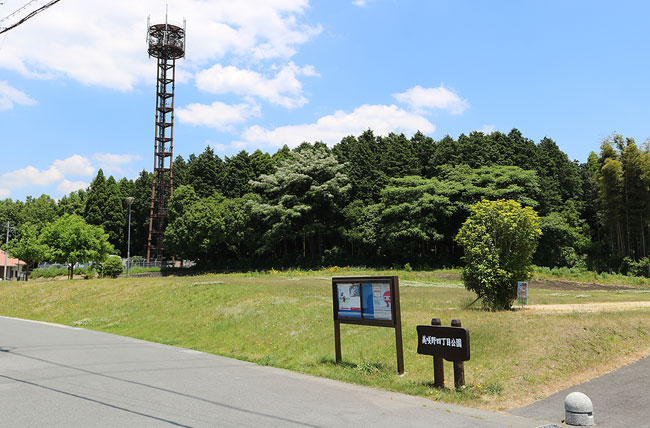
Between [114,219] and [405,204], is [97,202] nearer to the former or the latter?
[114,219]

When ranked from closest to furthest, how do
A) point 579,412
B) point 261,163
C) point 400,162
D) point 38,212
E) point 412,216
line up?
point 579,412 < point 412,216 < point 400,162 < point 261,163 < point 38,212

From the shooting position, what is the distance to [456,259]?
47.4 metres

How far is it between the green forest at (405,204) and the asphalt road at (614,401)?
36248 mm

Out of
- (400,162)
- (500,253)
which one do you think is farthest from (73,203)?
(500,253)

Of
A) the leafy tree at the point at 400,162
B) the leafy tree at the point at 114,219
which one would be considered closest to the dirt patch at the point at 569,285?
the leafy tree at the point at 400,162

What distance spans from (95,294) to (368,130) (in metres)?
56.1

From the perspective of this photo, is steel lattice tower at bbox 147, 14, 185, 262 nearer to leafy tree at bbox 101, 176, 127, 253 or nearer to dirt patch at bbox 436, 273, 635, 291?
leafy tree at bbox 101, 176, 127, 253

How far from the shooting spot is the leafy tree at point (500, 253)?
Answer: 1530 centimetres

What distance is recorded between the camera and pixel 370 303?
9914 mm

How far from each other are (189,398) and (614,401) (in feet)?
22.8

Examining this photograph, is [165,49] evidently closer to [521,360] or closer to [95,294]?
[95,294]

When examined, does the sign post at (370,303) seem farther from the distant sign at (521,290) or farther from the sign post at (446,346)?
the distant sign at (521,290)

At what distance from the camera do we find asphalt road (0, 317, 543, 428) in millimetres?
6195

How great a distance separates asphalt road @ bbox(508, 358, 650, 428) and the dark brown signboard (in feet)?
3.82
